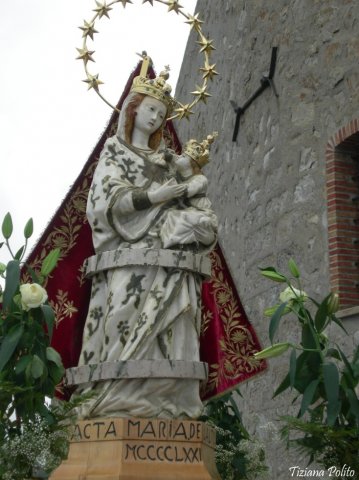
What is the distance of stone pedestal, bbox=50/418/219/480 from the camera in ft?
15.3

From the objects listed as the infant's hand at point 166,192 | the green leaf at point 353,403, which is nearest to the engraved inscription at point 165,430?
the green leaf at point 353,403

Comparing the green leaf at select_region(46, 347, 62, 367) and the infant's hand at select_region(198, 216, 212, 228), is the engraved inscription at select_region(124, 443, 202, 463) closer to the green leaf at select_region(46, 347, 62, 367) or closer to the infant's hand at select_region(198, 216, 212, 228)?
the green leaf at select_region(46, 347, 62, 367)

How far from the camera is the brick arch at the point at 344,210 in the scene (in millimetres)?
7820

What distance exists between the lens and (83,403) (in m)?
4.95

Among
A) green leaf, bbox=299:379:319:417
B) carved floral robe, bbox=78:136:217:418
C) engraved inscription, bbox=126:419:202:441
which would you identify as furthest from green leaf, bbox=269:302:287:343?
engraved inscription, bbox=126:419:202:441

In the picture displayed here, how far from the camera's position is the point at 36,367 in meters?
4.73

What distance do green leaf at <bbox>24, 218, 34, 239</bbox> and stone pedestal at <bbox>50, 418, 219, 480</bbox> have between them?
0.98 metres

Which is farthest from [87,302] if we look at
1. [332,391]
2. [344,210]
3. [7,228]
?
[344,210]

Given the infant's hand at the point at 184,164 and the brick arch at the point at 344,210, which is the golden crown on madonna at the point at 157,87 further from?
the brick arch at the point at 344,210

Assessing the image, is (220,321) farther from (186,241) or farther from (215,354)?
(186,241)

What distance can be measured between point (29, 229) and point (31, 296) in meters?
0.41

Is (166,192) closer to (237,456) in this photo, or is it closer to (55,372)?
(55,372)

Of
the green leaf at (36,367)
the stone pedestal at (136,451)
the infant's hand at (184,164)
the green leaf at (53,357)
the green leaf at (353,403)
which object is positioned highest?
the infant's hand at (184,164)

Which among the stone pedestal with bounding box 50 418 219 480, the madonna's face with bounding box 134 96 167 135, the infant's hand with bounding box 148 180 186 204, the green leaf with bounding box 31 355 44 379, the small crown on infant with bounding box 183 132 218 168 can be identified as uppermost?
the madonna's face with bounding box 134 96 167 135
